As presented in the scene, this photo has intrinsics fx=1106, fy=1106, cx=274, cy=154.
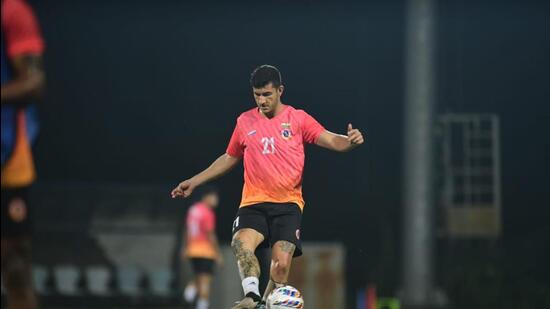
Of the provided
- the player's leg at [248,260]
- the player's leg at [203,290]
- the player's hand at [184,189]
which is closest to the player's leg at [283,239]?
the player's leg at [248,260]

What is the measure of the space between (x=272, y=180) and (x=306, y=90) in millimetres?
14783

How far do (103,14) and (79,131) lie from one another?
250 centimetres

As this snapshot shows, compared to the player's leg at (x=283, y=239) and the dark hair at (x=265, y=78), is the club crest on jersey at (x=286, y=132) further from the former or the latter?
the player's leg at (x=283, y=239)

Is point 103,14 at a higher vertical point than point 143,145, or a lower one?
higher

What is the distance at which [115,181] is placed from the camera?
22.8 m

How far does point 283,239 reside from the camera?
7.25 metres

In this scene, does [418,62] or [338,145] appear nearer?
[338,145]

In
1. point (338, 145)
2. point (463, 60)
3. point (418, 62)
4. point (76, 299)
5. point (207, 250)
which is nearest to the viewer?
point (338, 145)

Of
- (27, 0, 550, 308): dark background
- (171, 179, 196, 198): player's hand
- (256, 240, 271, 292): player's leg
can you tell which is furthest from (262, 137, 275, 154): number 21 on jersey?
(27, 0, 550, 308): dark background

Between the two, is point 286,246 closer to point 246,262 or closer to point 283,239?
point 283,239

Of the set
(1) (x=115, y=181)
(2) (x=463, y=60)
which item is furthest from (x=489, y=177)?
(1) (x=115, y=181)

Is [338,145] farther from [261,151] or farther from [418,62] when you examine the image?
[418,62]

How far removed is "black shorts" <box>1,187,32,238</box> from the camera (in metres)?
4.87

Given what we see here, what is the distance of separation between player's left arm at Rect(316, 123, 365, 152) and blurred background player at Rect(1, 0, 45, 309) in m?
2.39
